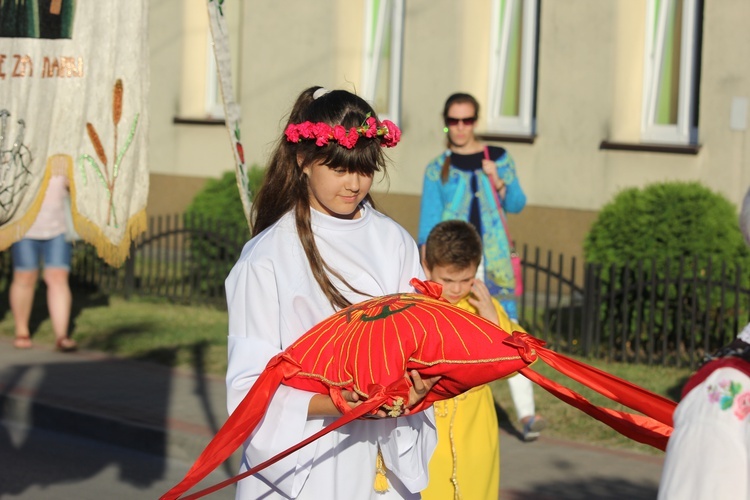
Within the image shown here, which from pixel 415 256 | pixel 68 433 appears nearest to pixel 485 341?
pixel 415 256

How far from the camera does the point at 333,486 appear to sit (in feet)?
11.5

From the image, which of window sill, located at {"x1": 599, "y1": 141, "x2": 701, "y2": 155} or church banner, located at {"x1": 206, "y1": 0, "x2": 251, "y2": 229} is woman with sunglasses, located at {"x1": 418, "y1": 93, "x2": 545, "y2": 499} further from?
window sill, located at {"x1": 599, "y1": 141, "x2": 701, "y2": 155}

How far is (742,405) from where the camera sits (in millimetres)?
2316

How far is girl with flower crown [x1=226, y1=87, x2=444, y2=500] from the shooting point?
3.42m

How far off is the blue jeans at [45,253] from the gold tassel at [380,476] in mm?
7347

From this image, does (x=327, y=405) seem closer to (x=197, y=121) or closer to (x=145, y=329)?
(x=145, y=329)

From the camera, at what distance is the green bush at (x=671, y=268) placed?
10000 millimetres

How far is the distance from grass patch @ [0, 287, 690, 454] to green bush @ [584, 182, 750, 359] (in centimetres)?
44

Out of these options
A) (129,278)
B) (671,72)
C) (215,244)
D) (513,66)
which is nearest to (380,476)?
(215,244)

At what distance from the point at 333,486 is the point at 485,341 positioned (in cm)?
57

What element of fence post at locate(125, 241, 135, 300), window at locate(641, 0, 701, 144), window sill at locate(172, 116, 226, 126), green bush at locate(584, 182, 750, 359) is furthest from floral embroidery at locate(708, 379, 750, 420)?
window sill at locate(172, 116, 226, 126)

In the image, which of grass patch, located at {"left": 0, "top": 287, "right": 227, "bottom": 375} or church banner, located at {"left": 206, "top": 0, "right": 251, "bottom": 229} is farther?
grass patch, located at {"left": 0, "top": 287, "right": 227, "bottom": 375}

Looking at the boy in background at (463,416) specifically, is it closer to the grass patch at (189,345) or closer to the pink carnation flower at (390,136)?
the pink carnation flower at (390,136)

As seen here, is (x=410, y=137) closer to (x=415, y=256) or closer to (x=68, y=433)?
(x=68, y=433)
